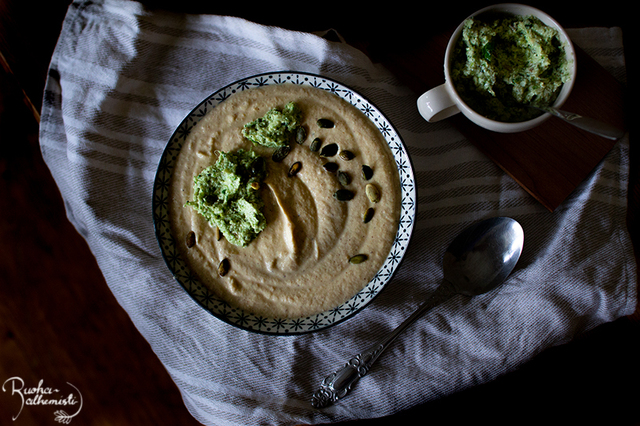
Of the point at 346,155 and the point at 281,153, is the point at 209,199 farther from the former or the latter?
the point at 346,155

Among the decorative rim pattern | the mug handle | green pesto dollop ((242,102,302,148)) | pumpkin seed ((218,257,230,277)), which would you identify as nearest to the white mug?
the mug handle

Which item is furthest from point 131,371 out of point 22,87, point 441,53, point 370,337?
point 441,53

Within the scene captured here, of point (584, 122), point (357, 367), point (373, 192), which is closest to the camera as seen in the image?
point (584, 122)

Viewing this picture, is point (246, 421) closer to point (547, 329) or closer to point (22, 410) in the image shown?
point (22, 410)

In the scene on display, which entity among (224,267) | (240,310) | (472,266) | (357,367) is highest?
(472,266)

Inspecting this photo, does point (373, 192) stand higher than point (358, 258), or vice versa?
point (373, 192)

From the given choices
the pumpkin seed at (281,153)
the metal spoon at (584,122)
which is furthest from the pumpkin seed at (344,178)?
the metal spoon at (584,122)

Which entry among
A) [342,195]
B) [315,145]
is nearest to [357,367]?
[342,195]
